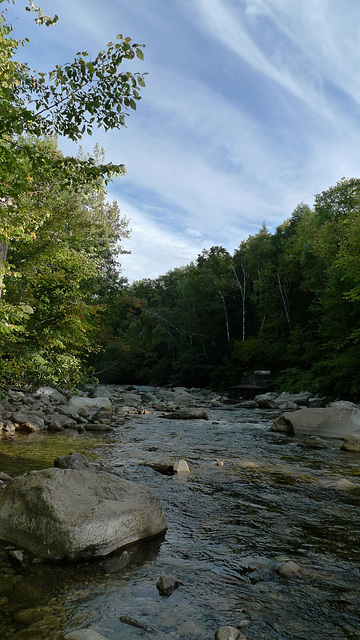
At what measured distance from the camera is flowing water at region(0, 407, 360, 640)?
2461 millimetres

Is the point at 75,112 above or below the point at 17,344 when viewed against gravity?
above

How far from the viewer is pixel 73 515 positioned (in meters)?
3.33

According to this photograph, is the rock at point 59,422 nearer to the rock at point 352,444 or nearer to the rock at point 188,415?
the rock at point 188,415

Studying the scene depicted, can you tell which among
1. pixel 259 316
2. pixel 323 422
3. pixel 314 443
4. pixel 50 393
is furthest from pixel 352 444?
pixel 259 316

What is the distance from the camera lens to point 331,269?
21.6 m

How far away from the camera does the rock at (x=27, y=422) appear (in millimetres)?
9336

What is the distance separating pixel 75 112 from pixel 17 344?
8405 mm

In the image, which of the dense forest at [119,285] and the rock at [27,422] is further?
the rock at [27,422]

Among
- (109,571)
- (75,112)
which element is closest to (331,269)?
(75,112)

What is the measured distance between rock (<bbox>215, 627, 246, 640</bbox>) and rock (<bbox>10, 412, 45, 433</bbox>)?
8.03 m

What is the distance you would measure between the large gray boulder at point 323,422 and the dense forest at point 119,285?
269 inches

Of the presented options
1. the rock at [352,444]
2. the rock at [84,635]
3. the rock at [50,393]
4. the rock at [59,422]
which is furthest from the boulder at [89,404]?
the rock at [84,635]

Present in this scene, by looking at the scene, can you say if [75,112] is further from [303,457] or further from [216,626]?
[303,457]

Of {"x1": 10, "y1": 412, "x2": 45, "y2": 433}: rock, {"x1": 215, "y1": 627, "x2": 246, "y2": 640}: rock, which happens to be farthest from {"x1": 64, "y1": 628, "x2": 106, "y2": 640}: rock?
{"x1": 10, "y1": 412, "x2": 45, "y2": 433}: rock
